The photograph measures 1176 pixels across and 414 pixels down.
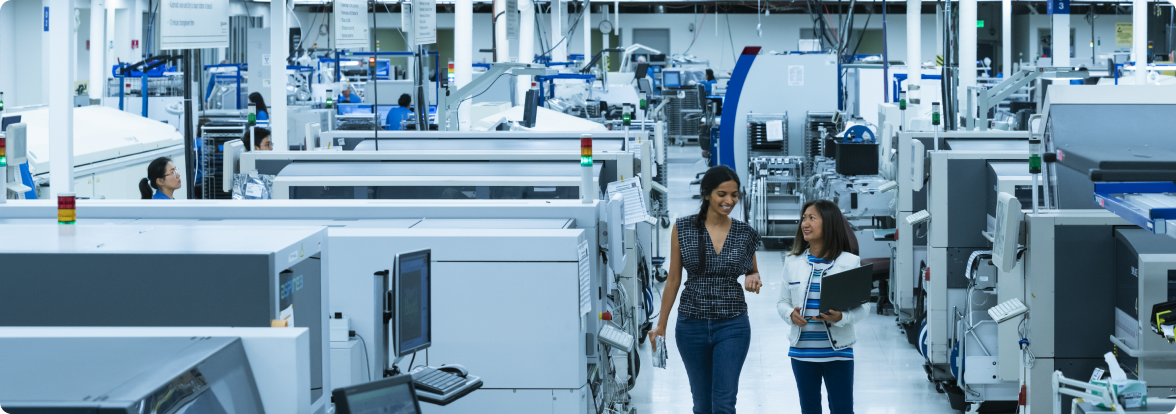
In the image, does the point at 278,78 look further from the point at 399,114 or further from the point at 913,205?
the point at 399,114

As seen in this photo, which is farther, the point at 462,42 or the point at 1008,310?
the point at 462,42

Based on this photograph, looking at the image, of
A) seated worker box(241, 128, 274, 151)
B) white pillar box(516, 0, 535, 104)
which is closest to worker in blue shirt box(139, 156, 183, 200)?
seated worker box(241, 128, 274, 151)

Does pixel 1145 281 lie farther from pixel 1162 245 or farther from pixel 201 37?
pixel 201 37

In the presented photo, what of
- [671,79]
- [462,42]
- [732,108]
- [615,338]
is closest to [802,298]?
[615,338]

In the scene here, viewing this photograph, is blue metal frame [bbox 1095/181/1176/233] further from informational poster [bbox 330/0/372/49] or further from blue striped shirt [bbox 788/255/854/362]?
informational poster [bbox 330/0/372/49]

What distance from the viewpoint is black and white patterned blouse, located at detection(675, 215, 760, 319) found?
146 inches

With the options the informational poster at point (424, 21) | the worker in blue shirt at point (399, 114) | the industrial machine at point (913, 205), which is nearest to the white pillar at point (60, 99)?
the informational poster at point (424, 21)

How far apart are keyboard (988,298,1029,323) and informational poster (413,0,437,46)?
457cm

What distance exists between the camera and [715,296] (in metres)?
3.72

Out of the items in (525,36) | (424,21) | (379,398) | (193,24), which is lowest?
(379,398)

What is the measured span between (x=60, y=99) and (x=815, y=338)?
3571 mm

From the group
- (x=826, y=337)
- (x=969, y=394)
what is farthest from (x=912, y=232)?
(x=826, y=337)

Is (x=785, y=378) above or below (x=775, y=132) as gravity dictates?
below

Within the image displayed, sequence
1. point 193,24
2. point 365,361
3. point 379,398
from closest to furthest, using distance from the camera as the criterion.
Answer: point 379,398 < point 365,361 < point 193,24
